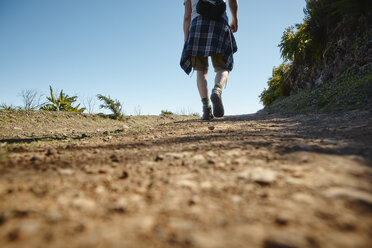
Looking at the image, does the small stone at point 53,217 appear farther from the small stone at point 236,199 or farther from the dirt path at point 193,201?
the small stone at point 236,199

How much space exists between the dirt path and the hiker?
217 cm

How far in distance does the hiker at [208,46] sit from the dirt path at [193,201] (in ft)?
7.12

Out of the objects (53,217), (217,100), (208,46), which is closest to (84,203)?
(53,217)

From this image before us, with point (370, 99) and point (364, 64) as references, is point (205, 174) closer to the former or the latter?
point (370, 99)

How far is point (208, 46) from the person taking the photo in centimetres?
302

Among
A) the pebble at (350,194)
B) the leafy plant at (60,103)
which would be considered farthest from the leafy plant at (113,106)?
the pebble at (350,194)

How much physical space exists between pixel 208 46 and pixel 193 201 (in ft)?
9.15

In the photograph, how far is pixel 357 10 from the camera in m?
3.05

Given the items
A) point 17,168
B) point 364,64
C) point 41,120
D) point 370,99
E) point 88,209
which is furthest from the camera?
point 41,120

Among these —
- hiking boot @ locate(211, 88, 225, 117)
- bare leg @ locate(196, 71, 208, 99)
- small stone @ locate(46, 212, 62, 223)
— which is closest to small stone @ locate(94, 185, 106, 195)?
small stone @ locate(46, 212, 62, 223)

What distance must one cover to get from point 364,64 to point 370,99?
179 cm

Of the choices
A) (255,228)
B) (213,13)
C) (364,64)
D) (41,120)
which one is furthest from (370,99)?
(41,120)

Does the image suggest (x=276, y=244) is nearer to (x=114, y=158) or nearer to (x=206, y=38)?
(x=114, y=158)

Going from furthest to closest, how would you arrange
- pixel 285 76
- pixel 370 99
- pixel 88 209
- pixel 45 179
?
pixel 285 76, pixel 370 99, pixel 45 179, pixel 88 209
